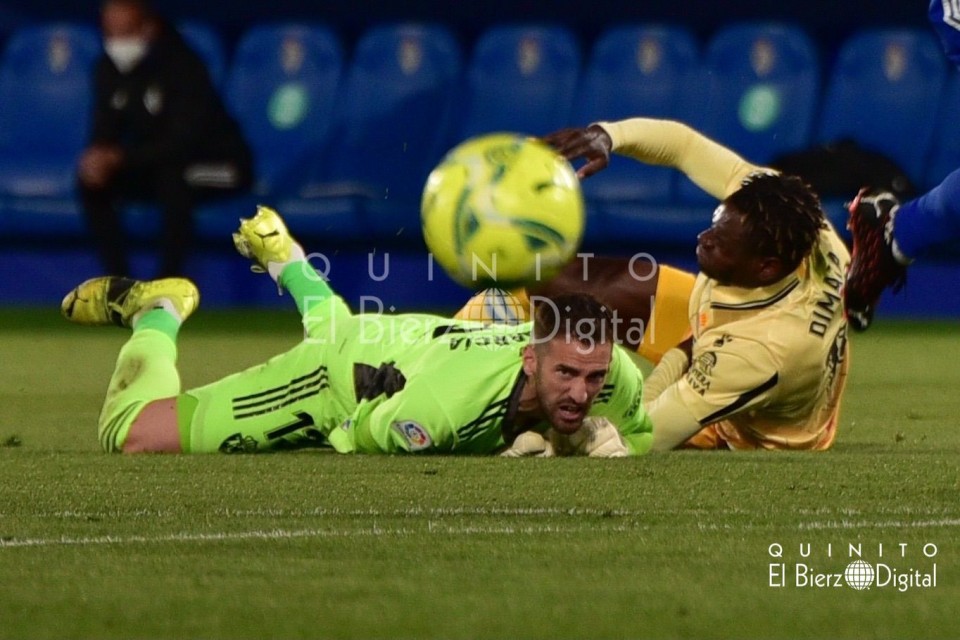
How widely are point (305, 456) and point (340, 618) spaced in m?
2.93

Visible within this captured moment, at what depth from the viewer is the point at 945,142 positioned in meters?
14.7

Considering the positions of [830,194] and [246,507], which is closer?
[246,507]

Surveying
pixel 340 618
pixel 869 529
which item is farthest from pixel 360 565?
pixel 869 529

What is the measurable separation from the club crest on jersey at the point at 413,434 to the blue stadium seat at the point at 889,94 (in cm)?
870

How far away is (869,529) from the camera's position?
510cm

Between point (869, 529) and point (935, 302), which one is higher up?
point (869, 529)

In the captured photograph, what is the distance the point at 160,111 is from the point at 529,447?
8.15 metres

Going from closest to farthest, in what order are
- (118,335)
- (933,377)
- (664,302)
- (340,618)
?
(340,618)
(664,302)
(933,377)
(118,335)

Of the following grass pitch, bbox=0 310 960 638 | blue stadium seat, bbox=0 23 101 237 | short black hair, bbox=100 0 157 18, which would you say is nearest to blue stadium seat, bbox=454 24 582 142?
short black hair, bbox=100 0 157 18

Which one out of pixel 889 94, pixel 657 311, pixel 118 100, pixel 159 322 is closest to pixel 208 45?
pixel 118 100

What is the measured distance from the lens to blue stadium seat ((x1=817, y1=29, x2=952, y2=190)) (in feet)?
48.3

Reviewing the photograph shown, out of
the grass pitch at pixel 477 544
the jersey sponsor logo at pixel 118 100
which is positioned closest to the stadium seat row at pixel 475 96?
the jersey sponsor logo at pixel 118 100

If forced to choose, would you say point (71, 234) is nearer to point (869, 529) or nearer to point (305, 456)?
point (305, 456)

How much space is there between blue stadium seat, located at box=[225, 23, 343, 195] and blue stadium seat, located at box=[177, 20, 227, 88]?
0.09 m
